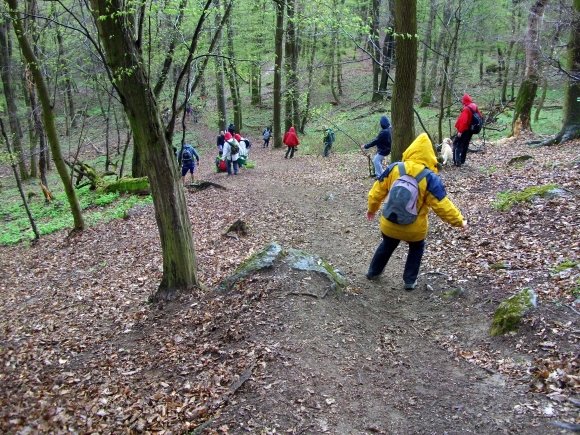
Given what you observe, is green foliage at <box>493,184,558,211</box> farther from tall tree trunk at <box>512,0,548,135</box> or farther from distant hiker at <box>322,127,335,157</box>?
distant hiker at <box>322,127,335,157</box>

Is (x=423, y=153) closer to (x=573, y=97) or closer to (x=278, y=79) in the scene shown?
(x=573, y=97)

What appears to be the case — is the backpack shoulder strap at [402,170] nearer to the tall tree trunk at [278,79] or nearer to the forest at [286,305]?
the forest at [286,305]

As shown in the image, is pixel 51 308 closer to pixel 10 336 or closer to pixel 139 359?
pixel 10 336

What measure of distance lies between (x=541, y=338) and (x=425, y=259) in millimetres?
2941

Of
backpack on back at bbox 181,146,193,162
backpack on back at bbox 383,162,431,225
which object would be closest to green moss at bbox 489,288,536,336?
backpack on back at bbox 383,162,431,225

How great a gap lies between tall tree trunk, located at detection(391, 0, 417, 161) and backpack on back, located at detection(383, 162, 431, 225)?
5901 mm

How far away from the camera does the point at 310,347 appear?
452 centimetres

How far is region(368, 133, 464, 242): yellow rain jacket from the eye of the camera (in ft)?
17.8

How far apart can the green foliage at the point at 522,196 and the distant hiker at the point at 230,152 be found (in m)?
10.1

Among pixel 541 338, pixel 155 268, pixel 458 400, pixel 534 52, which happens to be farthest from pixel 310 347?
pixel 534 52

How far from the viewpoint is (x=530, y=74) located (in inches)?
599

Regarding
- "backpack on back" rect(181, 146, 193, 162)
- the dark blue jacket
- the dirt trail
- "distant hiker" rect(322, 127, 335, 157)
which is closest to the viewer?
the dirt trail

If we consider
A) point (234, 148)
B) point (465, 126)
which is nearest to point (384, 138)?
point (465, 126)

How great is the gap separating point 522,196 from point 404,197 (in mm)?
3862
